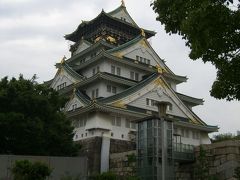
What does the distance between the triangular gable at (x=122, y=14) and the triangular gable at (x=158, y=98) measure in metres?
12.3

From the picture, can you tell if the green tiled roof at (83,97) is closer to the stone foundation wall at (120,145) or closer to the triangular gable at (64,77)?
the triangular gable at (64,77)

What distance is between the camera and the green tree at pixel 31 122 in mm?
23391

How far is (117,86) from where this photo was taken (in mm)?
38531

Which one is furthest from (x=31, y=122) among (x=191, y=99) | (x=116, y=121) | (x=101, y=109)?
(x=191, y=99)

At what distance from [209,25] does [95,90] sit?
96.6 ft

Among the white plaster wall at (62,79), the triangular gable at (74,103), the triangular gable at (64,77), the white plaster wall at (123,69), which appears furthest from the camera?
the white plaster wall at (62,79)

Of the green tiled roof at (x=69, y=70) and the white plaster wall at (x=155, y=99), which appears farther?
the green tiled roof at (x=69, y=70)

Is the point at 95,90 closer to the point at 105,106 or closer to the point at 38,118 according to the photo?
the point at 105,106

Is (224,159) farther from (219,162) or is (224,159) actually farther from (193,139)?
(193,139)

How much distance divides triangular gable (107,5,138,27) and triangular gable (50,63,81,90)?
8818 millimetres

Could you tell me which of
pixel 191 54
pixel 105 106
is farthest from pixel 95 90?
pixel 191 54

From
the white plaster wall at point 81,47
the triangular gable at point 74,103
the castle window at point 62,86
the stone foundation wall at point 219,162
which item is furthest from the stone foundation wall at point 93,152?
the white plaster wall at point 81,47

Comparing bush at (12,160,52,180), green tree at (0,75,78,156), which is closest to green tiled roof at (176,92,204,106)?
green tree at (0,75,78,156)

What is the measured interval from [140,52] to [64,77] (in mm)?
8324
